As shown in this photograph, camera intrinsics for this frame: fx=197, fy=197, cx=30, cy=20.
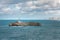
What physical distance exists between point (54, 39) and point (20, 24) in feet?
247

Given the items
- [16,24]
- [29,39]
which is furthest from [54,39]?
[16,24]

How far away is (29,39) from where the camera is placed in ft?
182

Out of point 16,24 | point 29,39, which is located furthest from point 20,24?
point 29,39

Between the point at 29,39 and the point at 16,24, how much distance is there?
72935 mm

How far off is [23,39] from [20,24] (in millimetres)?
74643

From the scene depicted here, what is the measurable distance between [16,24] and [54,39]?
74.0 meters

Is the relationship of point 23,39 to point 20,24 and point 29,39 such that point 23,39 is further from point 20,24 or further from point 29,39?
point 20,24

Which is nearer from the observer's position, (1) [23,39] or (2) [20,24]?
(1) [23,39]

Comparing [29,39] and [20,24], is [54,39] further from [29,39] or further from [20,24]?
[20,24]

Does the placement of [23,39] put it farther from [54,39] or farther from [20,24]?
[20,24]

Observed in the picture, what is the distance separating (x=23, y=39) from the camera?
181ft

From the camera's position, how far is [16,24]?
128 m

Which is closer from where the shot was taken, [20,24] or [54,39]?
[54,39]

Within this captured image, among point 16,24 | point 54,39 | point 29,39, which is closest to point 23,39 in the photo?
point 29,39
